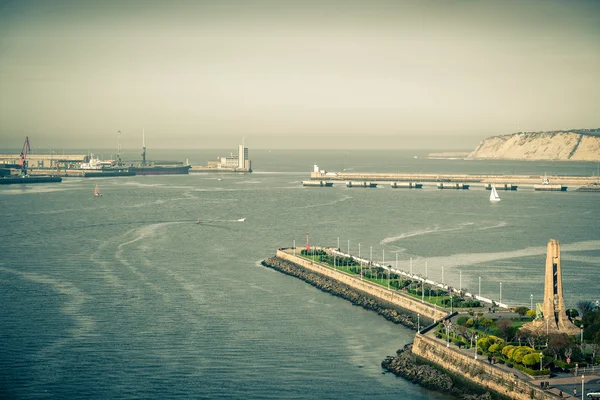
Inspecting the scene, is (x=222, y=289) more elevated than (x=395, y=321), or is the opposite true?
(x=222, y=289)

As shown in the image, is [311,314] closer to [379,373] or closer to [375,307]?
[375,307]

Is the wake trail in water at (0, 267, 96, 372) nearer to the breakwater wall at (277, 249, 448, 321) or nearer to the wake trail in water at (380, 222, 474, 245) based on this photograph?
the breakwater wall at (277, 249, 448, 321)

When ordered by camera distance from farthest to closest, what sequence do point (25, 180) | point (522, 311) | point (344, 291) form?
point (25, 180), point (344, 291), point (522, 311)

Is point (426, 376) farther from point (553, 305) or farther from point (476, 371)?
point (553, 305)

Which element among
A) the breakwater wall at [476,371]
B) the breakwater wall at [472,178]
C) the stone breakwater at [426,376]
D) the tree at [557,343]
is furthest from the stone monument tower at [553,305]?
the breakwater wall at [472,178]

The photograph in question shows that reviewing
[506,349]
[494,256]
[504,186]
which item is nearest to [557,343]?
[506,349]

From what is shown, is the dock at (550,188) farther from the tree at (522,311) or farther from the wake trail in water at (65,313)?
the tree at (522,311)
